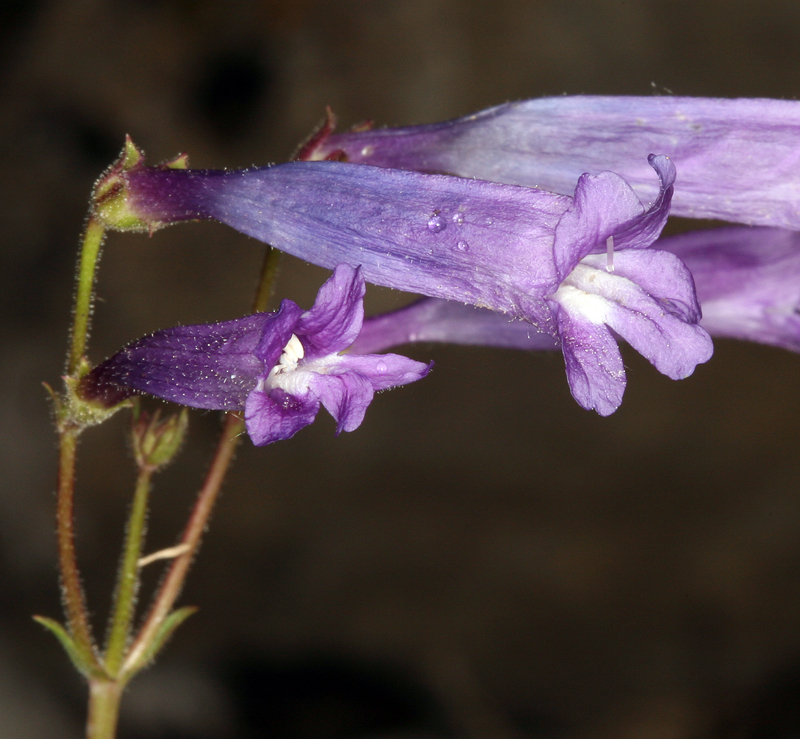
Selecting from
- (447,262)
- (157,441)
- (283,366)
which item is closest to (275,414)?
(283,366)

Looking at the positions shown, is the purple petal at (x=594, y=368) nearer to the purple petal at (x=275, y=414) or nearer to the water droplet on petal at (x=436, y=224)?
the water droplet on petal at (x=436, y=224)

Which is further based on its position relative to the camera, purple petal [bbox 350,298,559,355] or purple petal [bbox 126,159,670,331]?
purple petal [bbox 350,298,559,355]

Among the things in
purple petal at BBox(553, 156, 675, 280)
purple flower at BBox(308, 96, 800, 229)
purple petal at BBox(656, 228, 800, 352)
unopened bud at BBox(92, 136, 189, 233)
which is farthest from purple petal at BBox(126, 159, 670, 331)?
purple petal at BBox(656, 228, 800, 352)

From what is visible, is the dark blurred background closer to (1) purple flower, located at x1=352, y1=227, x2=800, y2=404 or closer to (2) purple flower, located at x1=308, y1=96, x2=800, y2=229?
(1) purple flower, located at x1=352, y1=227, x2=800, y2=404

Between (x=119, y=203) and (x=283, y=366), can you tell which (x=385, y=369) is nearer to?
(x=283, y=366)

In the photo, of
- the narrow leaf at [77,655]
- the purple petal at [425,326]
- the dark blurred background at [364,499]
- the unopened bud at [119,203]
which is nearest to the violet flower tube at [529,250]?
the unopened bud at [119,203]

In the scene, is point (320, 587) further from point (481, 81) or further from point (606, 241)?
point (606, 241)

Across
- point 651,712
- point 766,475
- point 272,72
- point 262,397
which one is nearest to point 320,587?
point 651,712
